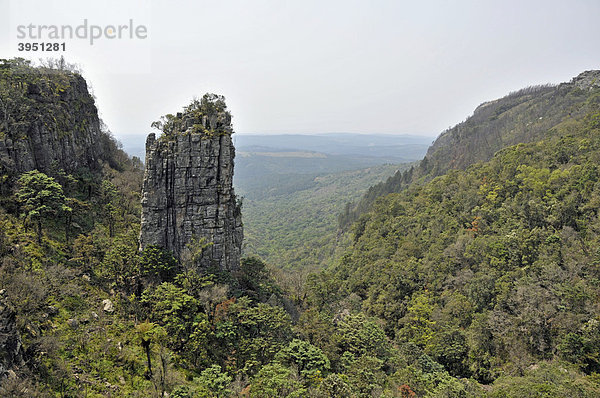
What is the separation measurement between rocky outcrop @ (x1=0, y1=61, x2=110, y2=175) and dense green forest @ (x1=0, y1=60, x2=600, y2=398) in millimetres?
287

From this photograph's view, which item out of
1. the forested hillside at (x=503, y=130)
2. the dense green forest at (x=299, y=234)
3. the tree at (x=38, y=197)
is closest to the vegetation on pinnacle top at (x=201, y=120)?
the tree at (x=38, y=197)

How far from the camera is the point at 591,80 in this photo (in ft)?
326

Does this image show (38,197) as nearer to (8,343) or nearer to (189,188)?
(189,188)

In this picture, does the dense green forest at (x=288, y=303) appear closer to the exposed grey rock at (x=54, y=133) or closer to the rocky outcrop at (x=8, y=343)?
the exposed grey rock at (x=54, y=133)

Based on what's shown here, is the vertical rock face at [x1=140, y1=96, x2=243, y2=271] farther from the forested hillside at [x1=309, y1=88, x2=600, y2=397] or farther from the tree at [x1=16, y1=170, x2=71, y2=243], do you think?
the forested hillside at [x1=309, y1=88, x2=600, y2=397]

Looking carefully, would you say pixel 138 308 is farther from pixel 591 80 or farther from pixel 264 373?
pixel 591 80

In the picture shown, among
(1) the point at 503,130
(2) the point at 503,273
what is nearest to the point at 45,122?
(2) the point at 503,273

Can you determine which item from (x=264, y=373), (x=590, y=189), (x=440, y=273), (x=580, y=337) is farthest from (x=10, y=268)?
(x=590, y=189)

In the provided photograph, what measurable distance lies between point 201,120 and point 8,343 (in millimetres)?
26453

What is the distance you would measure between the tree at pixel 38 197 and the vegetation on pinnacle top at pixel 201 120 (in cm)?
1204

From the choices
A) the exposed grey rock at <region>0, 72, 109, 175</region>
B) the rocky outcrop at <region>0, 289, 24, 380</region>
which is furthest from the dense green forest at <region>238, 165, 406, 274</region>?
the rocky outcrop at <region>0, 289, 24, 380</region>

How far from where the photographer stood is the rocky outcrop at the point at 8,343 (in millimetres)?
15430

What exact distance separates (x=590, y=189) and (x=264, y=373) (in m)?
47.8

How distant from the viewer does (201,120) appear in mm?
36438
